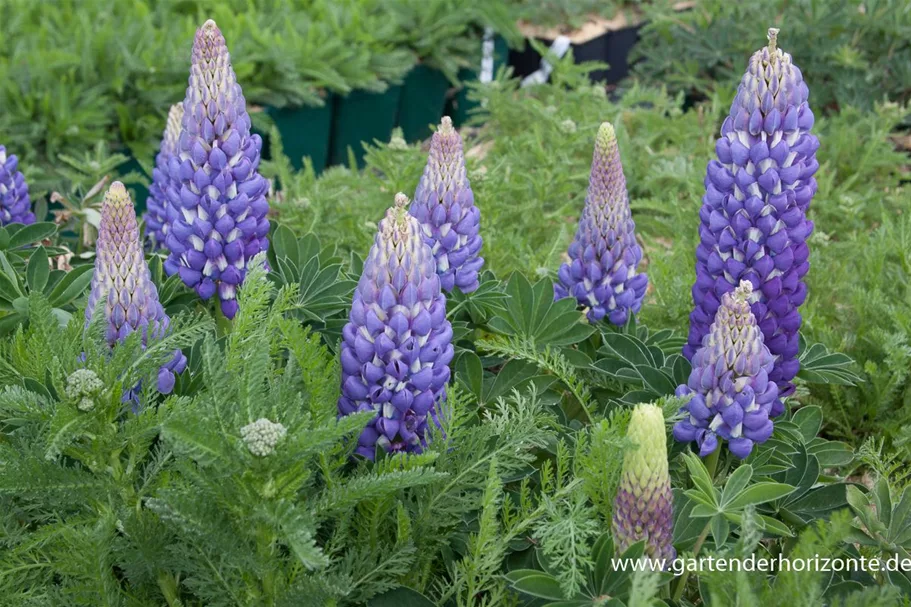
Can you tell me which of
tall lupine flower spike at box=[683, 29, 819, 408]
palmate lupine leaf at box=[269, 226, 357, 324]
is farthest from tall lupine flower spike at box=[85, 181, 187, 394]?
tall lupine flower spike at box=[683, 29, 819, 408]

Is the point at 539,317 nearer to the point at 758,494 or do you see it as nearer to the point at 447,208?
the point at 447,208

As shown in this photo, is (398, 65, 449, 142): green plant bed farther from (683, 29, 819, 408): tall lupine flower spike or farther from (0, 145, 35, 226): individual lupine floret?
(683, 29, 819, 408): tall lupine flower spike

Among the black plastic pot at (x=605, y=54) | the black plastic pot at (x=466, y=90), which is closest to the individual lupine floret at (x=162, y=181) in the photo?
the black plastic pot at (x=466, y=90)

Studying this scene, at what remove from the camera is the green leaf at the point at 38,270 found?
5.75 ft

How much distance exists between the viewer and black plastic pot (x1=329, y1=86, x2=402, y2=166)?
475 cm

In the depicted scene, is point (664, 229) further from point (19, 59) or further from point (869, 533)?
point (19, 59)

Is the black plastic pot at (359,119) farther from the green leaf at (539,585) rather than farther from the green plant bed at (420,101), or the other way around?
the green leaf at (539,585)

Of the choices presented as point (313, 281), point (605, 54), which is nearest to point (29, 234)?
point (313, 281)

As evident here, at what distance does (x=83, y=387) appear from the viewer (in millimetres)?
1274

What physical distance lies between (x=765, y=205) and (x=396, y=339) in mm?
680

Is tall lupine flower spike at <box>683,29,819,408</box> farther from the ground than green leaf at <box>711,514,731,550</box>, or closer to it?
farther from the ground

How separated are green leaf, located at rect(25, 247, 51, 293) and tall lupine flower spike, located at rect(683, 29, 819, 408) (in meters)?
1.13

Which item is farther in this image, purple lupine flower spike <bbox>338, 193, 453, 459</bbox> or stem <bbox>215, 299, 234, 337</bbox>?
stem <bbox>215, 299, 234, 337</bbox>

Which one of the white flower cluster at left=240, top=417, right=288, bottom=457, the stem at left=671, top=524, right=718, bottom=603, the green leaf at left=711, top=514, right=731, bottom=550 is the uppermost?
the white flower cluster at left=240, top=417, right=288, bottom=457
